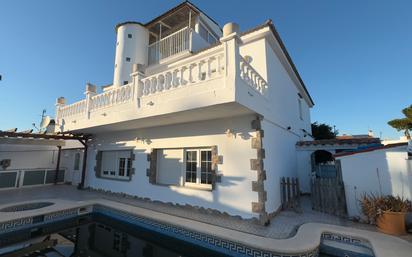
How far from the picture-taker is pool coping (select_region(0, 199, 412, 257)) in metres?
4.06

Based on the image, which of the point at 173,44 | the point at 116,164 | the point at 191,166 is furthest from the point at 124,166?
the point at 173,44

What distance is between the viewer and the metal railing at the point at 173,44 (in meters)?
10.6

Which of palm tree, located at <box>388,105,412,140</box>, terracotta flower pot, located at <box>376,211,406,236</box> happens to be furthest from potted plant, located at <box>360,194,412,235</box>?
palm tree, located at <box>388,105,412,140</box>

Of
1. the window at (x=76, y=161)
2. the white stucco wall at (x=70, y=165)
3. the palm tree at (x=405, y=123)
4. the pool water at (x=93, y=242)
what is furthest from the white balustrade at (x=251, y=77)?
the window at (x=76, y=161)

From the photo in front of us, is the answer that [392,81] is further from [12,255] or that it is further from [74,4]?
[12,255]

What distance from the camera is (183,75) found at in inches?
263

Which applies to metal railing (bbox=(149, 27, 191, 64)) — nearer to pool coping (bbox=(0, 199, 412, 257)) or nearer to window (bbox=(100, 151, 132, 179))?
window (bbox=(100, 151, 132, 179))

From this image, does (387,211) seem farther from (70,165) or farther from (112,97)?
(70,165)

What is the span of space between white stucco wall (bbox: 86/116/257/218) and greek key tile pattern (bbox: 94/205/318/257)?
5.12ft

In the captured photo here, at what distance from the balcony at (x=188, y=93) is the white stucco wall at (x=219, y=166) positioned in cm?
58

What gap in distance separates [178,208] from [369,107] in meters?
20.5

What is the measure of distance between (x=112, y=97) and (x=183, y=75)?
12.5 feet

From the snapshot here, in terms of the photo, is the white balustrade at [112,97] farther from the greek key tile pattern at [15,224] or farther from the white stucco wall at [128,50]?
the greek key tile pattern at [15,224]

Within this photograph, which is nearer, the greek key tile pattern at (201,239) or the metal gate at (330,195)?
the greek key tile pattern at (201,239)
